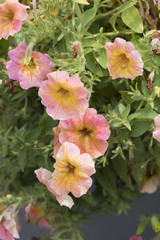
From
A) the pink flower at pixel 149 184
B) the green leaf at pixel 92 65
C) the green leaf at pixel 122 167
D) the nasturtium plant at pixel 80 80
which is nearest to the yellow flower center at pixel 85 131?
the nasturtium plant at pixel 80 80

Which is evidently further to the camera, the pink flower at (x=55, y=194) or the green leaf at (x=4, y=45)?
the green leaf at (x=4, y=45)

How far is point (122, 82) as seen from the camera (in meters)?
0.69

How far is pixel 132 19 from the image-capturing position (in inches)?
25.0

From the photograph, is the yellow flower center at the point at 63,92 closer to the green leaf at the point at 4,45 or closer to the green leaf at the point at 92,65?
the green leaf at the point at 92,65

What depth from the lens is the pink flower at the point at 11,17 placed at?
23.0 inches

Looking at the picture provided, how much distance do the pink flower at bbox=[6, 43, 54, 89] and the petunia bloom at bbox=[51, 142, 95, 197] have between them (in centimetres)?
13

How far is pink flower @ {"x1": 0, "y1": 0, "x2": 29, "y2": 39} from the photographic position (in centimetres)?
59

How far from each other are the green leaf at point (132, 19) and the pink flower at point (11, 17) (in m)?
0.18

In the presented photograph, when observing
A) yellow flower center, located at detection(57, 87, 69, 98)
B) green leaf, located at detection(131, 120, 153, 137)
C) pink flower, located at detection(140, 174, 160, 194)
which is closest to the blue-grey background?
pink flower, located at detection(140, 174, 160, 194)

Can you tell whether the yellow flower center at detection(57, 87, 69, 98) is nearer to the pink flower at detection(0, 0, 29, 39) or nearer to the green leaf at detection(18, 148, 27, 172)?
the pink flower at detection(0, 0, 29, 39)

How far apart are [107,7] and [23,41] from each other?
191 mm

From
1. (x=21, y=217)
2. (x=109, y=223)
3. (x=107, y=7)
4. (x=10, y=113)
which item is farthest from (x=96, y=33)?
(x=21, y=217)

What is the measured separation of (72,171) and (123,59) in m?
0.20

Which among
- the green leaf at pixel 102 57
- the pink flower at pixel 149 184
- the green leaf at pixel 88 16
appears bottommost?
the pink flower at pixel 149 184
